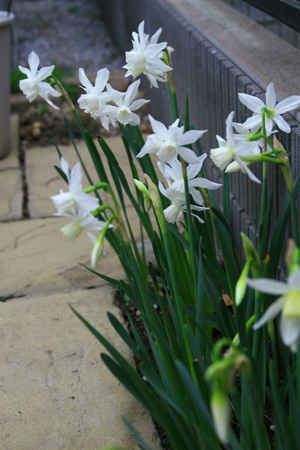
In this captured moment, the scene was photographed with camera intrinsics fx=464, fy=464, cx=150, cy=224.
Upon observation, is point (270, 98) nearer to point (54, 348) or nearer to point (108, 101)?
point (108, 101)

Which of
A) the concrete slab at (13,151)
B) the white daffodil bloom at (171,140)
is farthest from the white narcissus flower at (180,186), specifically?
the concrete slab at (13,151)

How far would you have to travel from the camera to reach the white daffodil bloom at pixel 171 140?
2.88 ft

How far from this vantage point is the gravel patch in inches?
204

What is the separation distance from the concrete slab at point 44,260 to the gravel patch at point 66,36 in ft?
9.14

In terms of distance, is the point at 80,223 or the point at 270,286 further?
the point at 80,223

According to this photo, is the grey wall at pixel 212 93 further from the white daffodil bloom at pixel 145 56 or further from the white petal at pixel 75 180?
the white petal at pixel 75 180

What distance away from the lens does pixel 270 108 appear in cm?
104

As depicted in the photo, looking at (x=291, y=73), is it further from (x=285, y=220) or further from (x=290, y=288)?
(x=290, y=288)

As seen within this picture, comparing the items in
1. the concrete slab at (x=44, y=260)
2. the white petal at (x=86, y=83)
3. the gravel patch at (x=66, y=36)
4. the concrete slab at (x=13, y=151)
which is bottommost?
the concrete slab at (x=44, y=260)

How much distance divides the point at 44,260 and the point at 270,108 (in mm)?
1410

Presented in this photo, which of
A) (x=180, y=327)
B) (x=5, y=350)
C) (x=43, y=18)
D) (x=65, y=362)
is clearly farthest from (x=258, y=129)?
(x=43, y=18)

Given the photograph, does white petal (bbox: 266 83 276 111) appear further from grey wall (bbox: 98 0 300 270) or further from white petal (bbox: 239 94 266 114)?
grey wall (bbox: 98 0 300 270)

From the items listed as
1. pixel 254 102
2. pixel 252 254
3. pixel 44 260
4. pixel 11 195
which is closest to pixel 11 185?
pixel 11 195

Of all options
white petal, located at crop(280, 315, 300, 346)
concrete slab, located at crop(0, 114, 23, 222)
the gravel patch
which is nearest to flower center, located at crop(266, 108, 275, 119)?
white petal, located at crop(280, 315, 300, 346)
